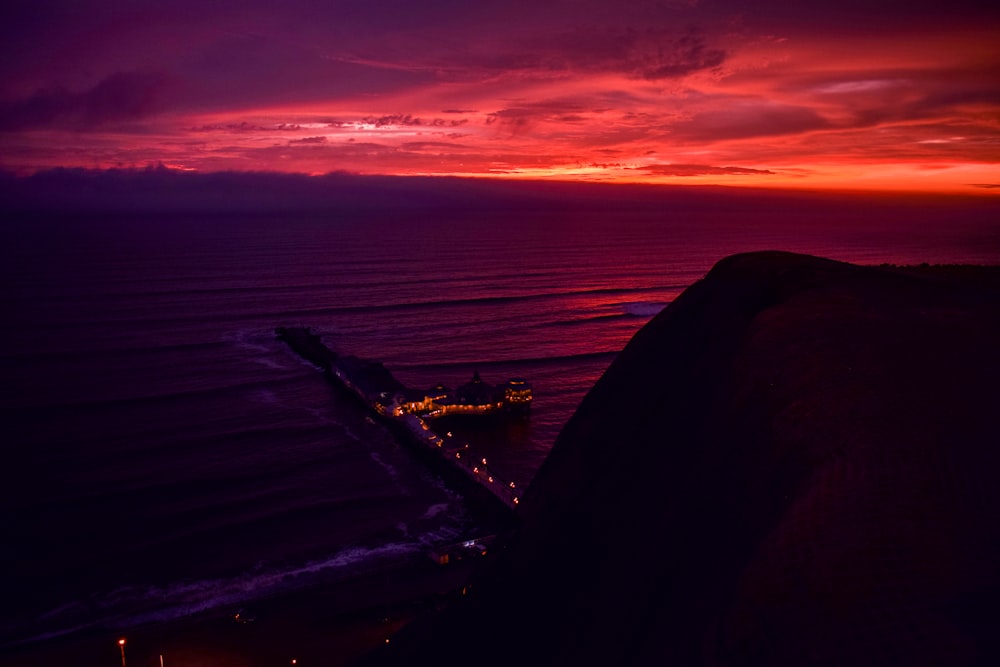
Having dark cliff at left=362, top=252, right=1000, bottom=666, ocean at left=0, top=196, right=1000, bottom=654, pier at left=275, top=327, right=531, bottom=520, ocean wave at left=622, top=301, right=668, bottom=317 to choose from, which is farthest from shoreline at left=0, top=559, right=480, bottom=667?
ocean wave at left=622, top=301, right=668, bottom=317

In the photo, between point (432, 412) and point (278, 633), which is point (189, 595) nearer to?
point (278, 633)

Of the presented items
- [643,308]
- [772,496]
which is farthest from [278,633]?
Result: [643,308]

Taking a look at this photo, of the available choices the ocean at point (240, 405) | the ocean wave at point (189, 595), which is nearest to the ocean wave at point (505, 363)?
the ocean at point (240, 405)

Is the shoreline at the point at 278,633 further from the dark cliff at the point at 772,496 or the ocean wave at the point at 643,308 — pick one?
the ocean wave at the point at 643,308

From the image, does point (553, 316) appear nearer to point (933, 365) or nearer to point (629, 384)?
point (629, 384)

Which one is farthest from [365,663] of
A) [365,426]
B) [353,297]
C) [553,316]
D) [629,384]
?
[353,297]

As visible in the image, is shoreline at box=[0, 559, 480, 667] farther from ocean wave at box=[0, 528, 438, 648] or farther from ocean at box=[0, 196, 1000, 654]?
ocean at box=[0, 196, 1000, 654]
